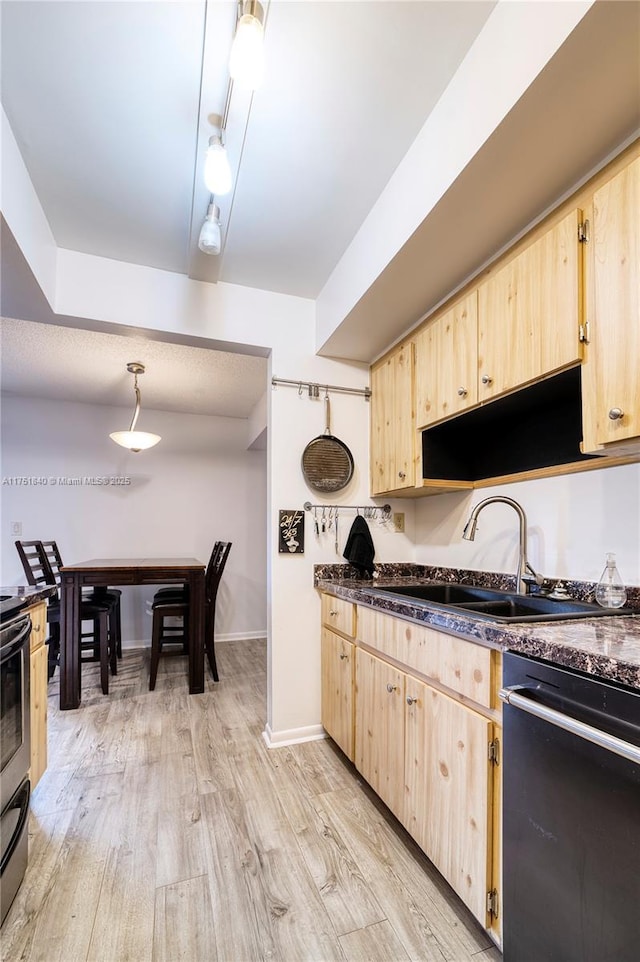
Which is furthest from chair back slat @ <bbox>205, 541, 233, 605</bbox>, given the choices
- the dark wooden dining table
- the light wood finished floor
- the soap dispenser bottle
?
the soap dispenser bottle

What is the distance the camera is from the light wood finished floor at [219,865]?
1.20m

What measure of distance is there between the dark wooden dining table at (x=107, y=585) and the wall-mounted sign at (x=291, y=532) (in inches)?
45.3

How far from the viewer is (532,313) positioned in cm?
141

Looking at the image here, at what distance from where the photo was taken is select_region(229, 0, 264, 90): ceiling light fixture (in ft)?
3.49

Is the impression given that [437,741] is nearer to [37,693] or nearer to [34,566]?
[37,693]

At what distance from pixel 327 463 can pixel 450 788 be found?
1634 millimetres

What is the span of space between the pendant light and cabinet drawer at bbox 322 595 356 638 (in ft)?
5.69

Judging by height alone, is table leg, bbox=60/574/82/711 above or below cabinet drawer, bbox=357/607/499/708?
below

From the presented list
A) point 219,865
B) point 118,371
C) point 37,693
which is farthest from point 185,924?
point 118,371

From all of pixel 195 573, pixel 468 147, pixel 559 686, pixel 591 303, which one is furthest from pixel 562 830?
pixel 195 573

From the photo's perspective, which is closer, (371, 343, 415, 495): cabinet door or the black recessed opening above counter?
the black recessed opening above counter

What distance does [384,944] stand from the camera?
3.92 ft

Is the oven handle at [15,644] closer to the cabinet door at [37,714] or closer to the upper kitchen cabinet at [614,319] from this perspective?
the cabinet door at [37,714]

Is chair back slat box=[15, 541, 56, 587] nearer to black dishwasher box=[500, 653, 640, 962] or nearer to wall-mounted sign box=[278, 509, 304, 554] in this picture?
wall-mounted sign box=[278, 509, 304, 554]
